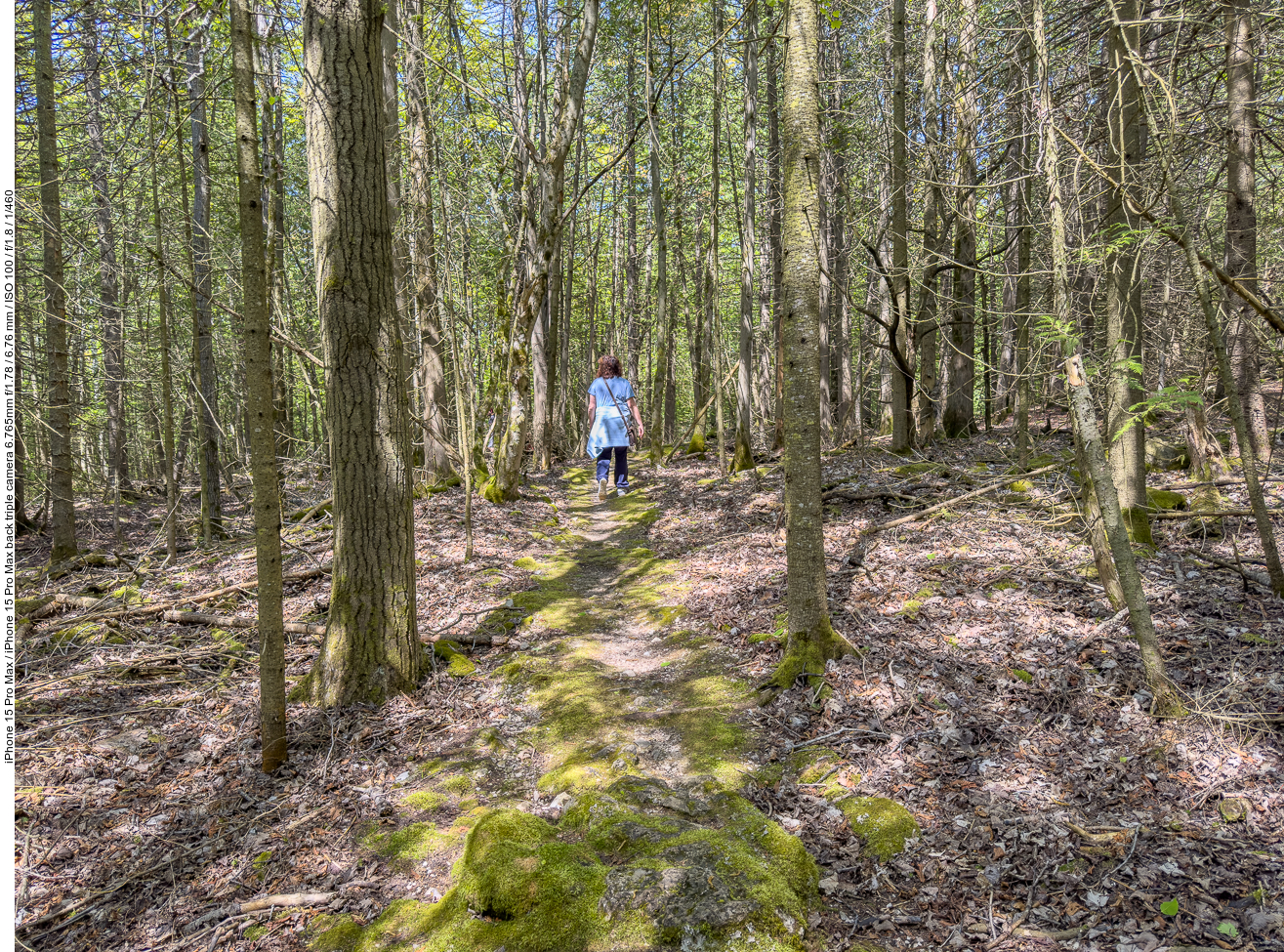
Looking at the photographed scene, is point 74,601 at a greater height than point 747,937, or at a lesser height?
greater

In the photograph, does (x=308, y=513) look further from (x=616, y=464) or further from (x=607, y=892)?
(x=607, y=892)

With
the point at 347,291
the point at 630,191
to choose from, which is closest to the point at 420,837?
the point at 347,291

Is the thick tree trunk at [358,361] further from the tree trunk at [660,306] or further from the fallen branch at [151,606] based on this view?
the tree trunk at [660,306]

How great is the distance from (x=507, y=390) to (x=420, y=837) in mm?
7929

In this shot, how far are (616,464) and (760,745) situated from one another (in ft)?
25.6

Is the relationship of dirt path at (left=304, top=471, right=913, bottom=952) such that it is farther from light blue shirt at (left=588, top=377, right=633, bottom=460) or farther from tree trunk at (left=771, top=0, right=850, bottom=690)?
light blue shirt at (left=588, top=377, right=633, bottom=460)

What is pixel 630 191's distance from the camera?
2106cm

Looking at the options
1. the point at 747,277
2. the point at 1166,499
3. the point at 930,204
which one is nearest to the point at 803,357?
the point at 1166,499

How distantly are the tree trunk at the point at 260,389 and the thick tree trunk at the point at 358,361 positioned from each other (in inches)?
29.7

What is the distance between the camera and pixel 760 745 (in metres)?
4.20

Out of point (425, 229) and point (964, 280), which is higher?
point (425, 229)

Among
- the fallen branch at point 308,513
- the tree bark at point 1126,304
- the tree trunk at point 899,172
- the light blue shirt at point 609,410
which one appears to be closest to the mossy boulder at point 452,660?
the fallen branch at point 308,513

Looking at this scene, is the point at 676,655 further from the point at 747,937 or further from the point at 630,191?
the point at 630,191

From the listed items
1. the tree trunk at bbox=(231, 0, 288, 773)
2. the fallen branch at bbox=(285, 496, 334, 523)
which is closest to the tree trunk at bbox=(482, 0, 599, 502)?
the fallen branch at bbox=(285, 496, 334, 523)
